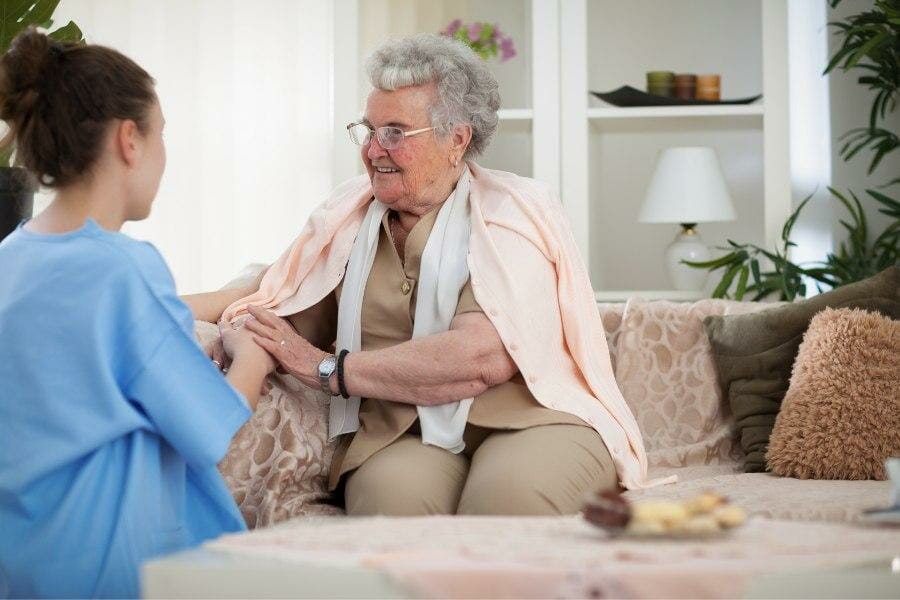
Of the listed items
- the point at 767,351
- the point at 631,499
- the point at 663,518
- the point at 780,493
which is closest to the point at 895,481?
the point at 663,518

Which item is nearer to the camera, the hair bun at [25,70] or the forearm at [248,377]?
the hair bun at [25,70]

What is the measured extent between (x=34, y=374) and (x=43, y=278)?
130mm

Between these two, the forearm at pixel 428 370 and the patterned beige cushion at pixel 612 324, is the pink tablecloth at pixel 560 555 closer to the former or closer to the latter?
the forearm at pixel 428 370

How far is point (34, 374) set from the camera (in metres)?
1.52

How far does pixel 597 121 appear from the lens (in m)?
3.94

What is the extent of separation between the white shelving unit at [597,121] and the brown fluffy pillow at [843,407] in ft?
4.34

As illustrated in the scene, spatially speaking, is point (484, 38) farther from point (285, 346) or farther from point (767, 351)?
point (285, 346)

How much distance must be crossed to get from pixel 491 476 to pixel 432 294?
436mm

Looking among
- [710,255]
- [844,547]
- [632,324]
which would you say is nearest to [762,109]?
[710,255]

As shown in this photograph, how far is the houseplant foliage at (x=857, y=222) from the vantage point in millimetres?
3457

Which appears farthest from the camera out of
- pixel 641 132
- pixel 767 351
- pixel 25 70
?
pixel 641 132

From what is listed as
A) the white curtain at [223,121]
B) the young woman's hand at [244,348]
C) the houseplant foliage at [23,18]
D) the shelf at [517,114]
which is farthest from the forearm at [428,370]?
the white curtain at [223,121]

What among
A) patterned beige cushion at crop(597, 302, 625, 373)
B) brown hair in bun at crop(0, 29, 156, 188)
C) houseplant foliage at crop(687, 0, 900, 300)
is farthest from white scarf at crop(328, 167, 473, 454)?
houseplant foliage at crop(687, 0, 900, 300)

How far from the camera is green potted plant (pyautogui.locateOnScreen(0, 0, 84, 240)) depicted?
2.69 m
